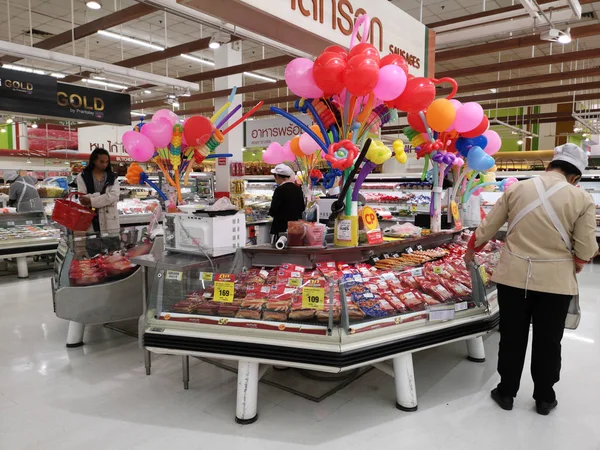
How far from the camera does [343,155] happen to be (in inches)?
135

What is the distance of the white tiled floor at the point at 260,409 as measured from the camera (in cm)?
270

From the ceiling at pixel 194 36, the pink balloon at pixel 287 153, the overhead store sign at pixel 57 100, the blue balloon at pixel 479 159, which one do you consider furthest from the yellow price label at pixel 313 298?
the overhead store sign at pixel 57 100

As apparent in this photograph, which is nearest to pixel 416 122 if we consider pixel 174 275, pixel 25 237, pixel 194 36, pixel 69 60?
pixel 174 275

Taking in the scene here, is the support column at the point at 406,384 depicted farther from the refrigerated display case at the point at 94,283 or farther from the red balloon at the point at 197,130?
the red balloon at the point at 197,130

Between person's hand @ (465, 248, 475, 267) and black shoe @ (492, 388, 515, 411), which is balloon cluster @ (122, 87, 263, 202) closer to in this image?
person's hand @ (465, 248, 475, 267)

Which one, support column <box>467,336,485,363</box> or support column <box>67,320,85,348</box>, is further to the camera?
support column <box>67,320,85,348</box>

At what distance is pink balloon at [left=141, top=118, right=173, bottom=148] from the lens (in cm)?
428

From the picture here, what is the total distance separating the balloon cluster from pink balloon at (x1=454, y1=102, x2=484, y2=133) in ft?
6.39

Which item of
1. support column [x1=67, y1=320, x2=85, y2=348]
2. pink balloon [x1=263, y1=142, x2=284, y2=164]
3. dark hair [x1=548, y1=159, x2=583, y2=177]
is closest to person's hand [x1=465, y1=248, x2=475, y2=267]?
dark hair [x1=548, y1=159, x2=583, y2=177]

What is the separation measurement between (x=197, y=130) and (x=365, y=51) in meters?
1.93

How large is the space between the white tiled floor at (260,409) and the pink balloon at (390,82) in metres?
2.16

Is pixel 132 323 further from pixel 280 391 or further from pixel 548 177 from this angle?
pixel 548 177

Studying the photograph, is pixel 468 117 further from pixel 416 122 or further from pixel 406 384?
pixel 406 384

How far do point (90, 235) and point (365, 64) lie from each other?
304 centimetres
